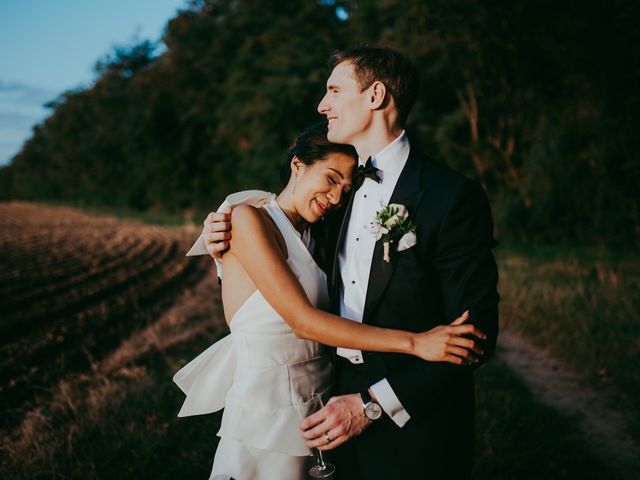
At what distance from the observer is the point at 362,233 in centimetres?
221

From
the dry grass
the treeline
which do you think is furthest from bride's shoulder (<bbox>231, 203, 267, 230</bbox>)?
the dry grass

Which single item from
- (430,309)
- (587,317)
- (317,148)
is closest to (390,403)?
(430,309)

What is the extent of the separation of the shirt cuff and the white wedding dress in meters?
0.41

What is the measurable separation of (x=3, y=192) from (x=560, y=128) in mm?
85310

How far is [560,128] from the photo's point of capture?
40.1ft

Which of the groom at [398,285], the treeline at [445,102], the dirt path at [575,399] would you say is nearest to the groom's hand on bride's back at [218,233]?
the groom at [398,285]

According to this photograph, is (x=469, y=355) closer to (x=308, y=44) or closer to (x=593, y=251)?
(x=593, y=251)

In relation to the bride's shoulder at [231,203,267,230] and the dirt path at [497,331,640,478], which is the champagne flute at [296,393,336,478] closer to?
the bride's shoulder at [231,203,267,230]

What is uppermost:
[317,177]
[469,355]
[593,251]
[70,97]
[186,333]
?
[70,97]

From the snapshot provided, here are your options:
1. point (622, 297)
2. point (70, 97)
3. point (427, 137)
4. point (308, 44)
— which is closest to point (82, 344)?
point (622, 297)

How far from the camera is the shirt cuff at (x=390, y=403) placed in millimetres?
1942

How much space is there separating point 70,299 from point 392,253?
8.00 meters

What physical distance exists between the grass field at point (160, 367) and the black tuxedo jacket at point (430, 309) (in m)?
2.03

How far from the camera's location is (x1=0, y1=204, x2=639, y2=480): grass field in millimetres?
3789
